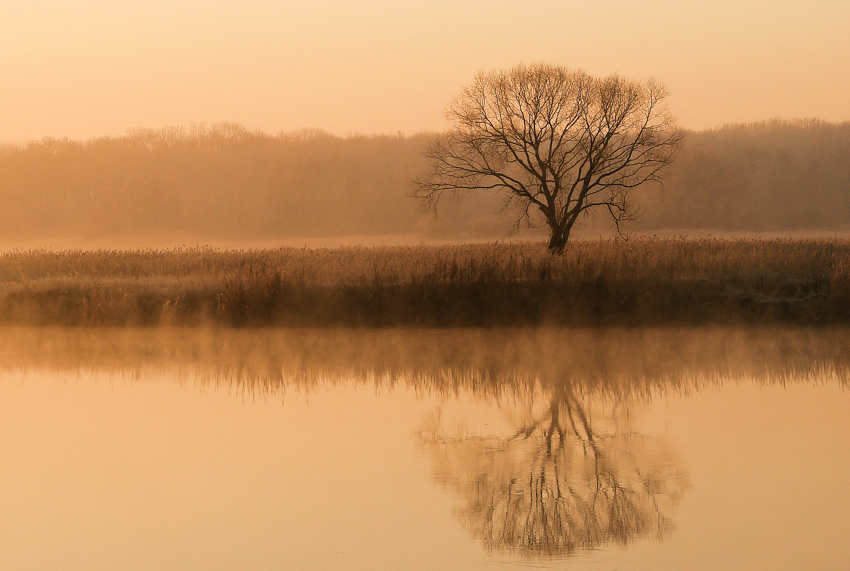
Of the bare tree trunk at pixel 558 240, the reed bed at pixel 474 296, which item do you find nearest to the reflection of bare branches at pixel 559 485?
the reed bed at pixel 474 296

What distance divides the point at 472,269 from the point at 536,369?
261 inches

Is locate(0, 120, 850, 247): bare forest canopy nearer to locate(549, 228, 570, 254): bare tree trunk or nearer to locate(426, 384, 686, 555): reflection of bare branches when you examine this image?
locate(549, 228, 570, 254): bare tree trunk

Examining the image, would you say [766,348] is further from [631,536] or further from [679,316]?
[631,536]

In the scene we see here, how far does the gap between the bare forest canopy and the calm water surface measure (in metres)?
59.1

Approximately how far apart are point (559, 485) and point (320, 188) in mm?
81307

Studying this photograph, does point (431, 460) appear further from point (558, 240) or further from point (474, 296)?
point (558, 240)

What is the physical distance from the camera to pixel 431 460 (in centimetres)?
894

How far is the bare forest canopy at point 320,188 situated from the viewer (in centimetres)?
7581

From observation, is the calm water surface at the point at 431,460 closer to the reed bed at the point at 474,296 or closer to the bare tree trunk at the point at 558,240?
the reed bed at the point at 474,296

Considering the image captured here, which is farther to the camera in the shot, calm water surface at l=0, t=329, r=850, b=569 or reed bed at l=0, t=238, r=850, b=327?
reed bed at l=0, t=238, r=850, b=327

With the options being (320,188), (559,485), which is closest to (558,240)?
(559,485)

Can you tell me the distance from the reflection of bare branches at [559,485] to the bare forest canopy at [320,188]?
63262 mm

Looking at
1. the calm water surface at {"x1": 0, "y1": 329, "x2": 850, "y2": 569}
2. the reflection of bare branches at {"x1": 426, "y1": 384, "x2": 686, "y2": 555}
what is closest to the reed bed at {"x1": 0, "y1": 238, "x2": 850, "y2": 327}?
the calm water surface at {"x1": 0, "y1": 329, "x2": 850, "y2": 569}

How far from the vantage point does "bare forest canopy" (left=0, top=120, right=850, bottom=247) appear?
7581cm
